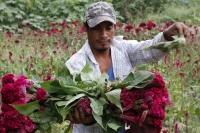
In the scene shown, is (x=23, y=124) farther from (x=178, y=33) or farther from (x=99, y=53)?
(x=178, y=33)

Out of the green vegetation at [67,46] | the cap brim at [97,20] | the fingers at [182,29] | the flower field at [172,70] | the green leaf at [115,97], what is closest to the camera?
the green leaf at [115,97]

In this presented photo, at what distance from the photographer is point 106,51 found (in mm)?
2291

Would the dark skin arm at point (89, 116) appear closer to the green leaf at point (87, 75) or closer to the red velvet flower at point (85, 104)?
the red velvet flower at point (85, 104)

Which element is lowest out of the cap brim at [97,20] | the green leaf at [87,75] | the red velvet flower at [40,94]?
the red velvet flower at [40,94]

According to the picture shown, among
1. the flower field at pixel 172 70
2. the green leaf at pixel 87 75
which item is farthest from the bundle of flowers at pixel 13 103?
the flower field at pixel 172 70

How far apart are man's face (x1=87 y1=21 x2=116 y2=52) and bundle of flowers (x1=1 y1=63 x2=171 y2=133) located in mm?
380

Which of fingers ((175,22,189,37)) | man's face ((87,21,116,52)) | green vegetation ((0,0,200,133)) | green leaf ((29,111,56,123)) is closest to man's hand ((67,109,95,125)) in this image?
green leaf ((29,111,56,123))

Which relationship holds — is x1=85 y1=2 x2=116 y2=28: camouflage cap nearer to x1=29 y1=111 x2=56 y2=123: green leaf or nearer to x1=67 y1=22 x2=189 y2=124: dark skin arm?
x1=67 y1=22 x2=189 y2=124: dark skin arm

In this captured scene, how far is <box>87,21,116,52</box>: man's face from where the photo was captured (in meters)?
2.20

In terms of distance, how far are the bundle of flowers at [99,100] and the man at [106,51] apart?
1.01ft

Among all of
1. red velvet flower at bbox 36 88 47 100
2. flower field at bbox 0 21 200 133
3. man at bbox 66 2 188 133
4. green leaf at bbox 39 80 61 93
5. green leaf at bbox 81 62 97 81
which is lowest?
flower field at bbox 0 21 200 133

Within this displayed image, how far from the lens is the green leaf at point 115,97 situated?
1695 mm

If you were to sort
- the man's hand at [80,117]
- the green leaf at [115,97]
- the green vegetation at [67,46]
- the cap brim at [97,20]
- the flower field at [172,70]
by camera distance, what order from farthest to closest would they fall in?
the green vegetation at [67,46] → the flower field at [172,70] → the cap brim at [97,20] → the man's hand at [80,117] → the green leaf at [115,97]

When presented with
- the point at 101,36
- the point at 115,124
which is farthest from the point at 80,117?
the point at 101,36
